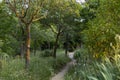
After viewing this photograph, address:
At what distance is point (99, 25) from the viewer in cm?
1260

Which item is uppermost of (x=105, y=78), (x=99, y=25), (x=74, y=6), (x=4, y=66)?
(x=74, y=6)

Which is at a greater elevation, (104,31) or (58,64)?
(104,31)

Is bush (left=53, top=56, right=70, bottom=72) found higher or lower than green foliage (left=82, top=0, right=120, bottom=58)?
lower

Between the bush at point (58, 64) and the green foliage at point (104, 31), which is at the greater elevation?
the green foliage at point (104, 31)

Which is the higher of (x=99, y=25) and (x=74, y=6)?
(x=74, y=6)

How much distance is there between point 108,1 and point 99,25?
119 cm

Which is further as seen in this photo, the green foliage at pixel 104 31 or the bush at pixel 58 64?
the bush at pixel 58 64

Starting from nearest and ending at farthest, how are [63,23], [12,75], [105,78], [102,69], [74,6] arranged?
1. [105,78]
2. [102,69]
3. [12,75]
4. [74,6]
5. [63,23]

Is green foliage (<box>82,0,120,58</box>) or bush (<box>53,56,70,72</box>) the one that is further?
bush (<box>53,56,70,72</box>)

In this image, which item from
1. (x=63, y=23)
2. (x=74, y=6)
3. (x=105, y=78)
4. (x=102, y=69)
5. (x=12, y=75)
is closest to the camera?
(x=105, y=78)

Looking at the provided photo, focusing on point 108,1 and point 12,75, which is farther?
point 108,1

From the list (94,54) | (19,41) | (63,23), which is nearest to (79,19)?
(63,23)

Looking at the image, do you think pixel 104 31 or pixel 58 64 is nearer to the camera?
pixel 104 31

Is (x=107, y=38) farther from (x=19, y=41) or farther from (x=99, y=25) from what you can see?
(x=19, y=41)
